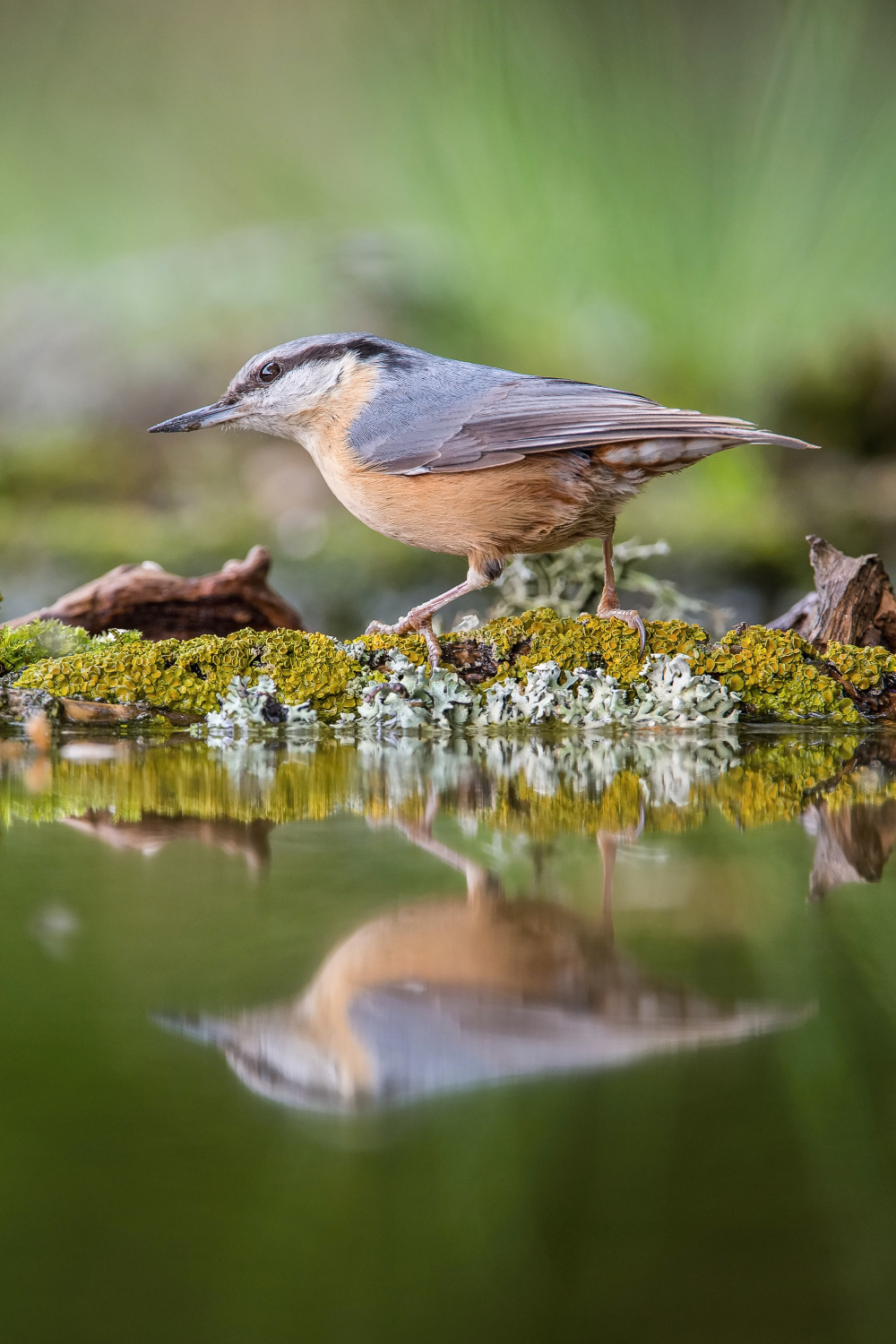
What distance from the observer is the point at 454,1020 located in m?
0.60

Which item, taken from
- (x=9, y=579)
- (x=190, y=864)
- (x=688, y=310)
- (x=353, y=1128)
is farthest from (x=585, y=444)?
(x=9, y=579)

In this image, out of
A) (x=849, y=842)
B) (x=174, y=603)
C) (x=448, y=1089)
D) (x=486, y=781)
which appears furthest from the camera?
(x=174, y=603)

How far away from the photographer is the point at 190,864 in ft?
3.10

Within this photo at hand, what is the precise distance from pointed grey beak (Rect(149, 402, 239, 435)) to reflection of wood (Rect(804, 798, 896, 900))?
1458mm

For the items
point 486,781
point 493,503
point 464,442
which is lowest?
point 486,781

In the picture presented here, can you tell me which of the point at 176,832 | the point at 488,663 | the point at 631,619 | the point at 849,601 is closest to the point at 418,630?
the point at 488,663

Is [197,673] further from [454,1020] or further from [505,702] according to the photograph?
[454,1020]

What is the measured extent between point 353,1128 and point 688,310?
3.41m

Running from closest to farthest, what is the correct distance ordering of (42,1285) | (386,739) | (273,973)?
(42,1285), (273,973), (386,739)

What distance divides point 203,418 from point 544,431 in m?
0.73

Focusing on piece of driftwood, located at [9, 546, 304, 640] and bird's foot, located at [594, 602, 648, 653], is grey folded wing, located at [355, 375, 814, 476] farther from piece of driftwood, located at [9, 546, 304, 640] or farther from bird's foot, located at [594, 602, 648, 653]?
piece of driftwood, located at [9, 546, 304, 640]

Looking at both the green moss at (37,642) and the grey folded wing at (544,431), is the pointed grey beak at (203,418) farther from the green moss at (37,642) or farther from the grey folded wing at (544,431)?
the green moss at (37,642)

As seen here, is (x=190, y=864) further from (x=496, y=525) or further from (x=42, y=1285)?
(x=496, y=525)

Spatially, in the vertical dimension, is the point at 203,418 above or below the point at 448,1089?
above
